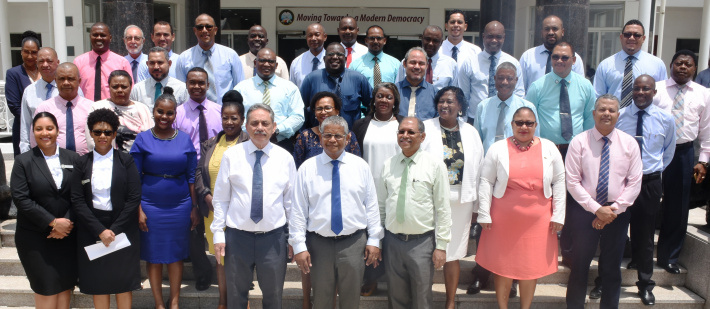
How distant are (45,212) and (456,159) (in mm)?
3186

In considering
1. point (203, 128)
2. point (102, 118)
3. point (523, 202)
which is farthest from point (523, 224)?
point (102, 118)

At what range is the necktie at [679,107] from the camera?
17.0ft

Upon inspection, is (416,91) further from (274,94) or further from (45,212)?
(45,212)

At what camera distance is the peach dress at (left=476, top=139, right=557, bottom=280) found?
14.6 ft

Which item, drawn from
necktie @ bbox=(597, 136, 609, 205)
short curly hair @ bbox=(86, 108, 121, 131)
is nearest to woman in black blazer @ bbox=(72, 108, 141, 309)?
short curly hair @ bbox=(86, 108, 121, 131)

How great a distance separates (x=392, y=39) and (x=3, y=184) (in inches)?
445

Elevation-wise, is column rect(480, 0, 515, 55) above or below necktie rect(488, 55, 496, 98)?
above

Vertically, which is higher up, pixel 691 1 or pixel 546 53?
Result: pixel 691 1

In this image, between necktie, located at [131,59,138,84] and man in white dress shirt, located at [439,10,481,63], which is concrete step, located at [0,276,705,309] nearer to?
necktie, located at [131,59,138,84]

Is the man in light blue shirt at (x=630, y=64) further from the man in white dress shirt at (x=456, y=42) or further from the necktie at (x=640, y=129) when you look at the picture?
the man in white dress shirt at (x=456, y=42)

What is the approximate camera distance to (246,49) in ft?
53.3

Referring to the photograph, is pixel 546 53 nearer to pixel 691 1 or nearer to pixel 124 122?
pixel 124 122

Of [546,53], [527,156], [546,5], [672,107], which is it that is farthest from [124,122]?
[546,5]

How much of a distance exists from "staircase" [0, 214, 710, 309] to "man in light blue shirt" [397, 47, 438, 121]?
1.56m
